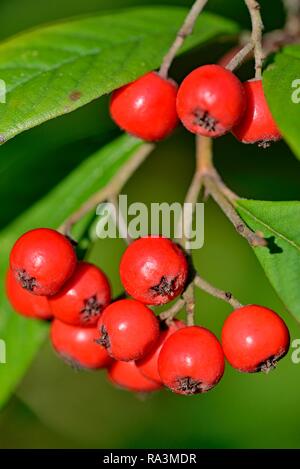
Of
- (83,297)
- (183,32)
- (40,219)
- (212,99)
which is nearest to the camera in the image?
(212,99)

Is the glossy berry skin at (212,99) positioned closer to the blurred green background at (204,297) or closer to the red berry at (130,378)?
the red berry at (130,378)

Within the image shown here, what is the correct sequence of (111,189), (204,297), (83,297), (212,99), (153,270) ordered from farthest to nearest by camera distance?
(204,297) < (111,189) < (83,297) < (153,270) < (212,99)

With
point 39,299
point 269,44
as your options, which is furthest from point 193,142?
point 39,299

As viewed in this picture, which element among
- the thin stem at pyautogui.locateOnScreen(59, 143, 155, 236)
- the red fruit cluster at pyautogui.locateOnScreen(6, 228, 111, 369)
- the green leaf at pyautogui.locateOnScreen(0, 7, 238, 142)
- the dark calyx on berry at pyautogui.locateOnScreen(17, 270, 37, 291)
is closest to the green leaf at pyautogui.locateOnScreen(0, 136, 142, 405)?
the thin stem at pyautogui.locateOnScreen(59, 143, 155, 236)

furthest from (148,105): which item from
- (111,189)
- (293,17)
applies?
(293,17)

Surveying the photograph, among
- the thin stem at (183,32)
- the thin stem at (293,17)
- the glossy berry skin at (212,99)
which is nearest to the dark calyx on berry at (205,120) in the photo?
the glossy berry skin at (212,99)

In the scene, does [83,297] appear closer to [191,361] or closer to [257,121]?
[191,361]

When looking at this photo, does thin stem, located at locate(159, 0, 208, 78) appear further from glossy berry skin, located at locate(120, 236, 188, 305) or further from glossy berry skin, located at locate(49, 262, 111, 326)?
glossy berry skin, located at locate(49, 262, 111, 326)
